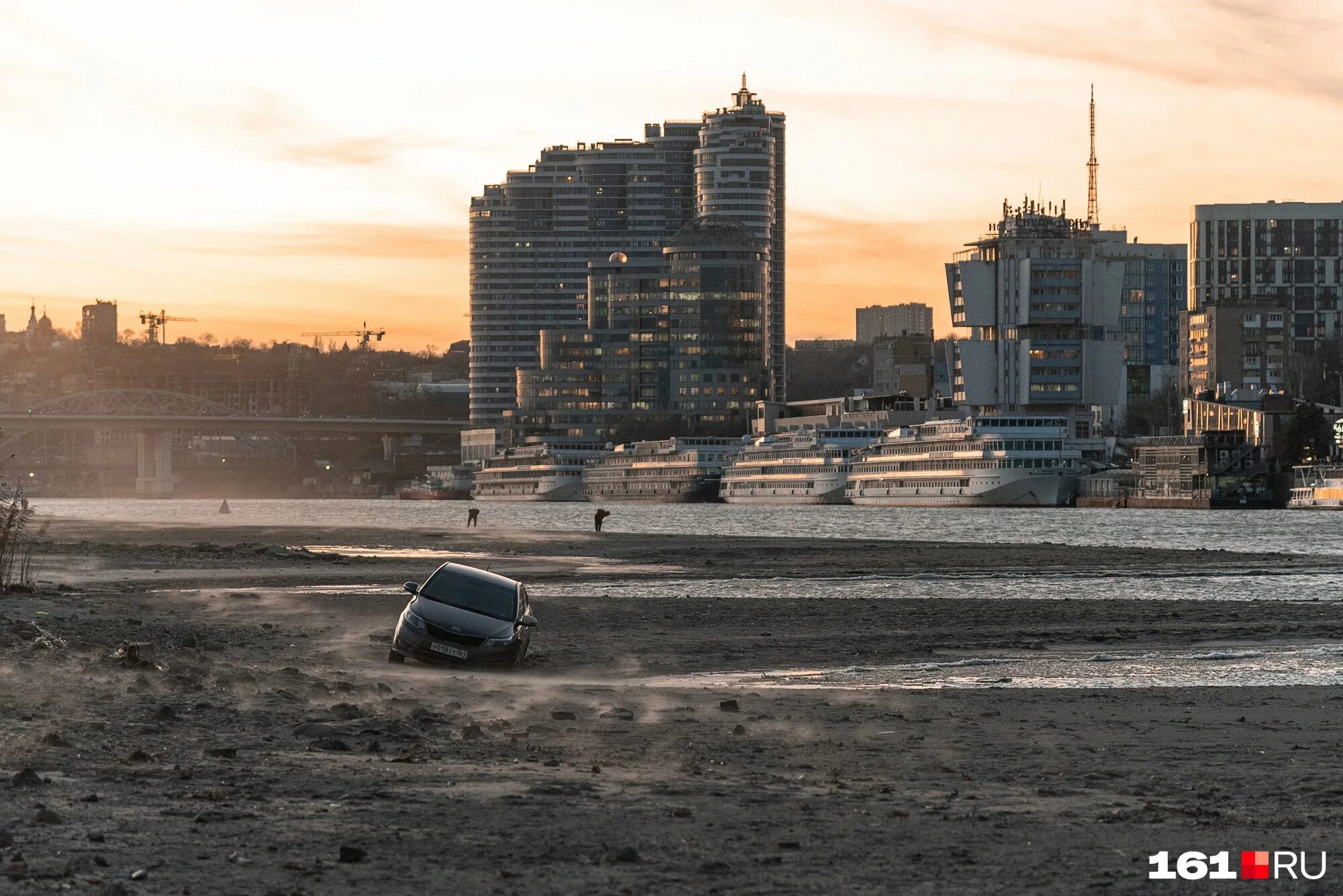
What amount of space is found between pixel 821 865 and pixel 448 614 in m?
15.5

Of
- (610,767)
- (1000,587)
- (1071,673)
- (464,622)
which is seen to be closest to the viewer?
(610,767)

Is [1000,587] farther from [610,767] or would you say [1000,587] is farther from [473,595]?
[610,767]

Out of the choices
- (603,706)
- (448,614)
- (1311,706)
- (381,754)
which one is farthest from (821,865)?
(448,614)

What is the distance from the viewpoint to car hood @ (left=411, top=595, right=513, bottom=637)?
27.0 metres

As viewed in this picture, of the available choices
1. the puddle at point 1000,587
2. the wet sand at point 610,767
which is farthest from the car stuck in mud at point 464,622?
the puddle at point 1000,587

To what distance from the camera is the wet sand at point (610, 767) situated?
12.3 metres

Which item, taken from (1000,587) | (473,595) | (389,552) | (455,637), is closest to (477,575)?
(473,595)

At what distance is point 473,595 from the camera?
2783 cm

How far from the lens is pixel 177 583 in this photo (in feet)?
160

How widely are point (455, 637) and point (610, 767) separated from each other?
10.3 m

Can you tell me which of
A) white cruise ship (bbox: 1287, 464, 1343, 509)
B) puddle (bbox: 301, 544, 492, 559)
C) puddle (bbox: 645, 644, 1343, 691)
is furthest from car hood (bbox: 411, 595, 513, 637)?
white cruise ship (bbox: 1287, 464, 1343, 509)

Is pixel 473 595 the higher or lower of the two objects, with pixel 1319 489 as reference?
higher

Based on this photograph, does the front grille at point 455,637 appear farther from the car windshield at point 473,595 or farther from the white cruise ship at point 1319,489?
the white cruise ship at point 1319,489

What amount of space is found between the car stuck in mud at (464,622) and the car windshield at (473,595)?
0.01 meters
